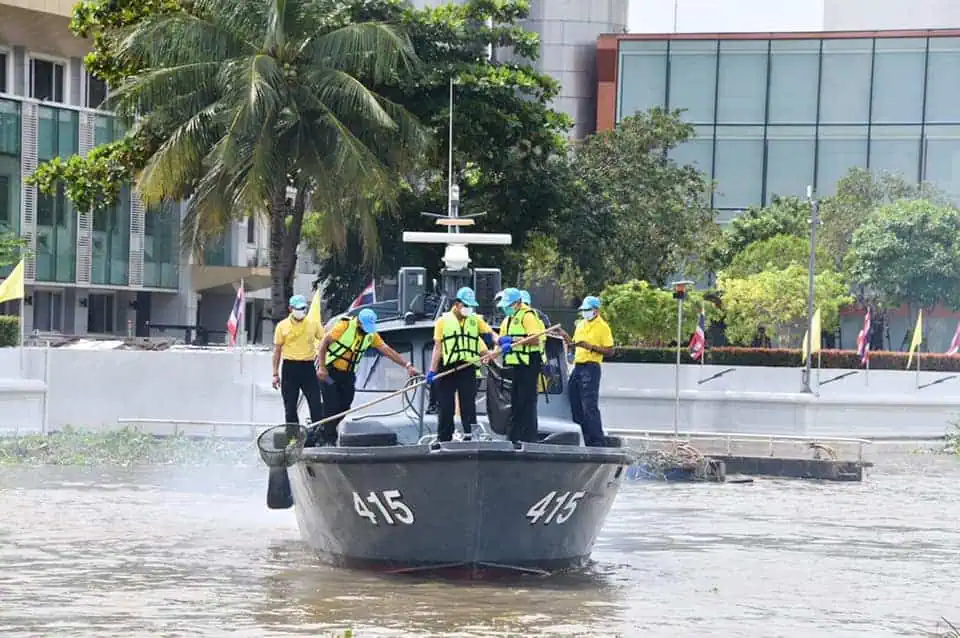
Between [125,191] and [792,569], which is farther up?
[125,191]

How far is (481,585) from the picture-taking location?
51.1ft

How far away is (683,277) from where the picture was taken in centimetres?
5925

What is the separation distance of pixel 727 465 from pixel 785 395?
10.4 metres

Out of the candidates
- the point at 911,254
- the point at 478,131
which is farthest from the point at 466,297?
the point at 911,254

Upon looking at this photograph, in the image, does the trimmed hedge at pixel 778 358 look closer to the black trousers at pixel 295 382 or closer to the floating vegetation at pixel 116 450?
the floating vegetation at pixel 116 450

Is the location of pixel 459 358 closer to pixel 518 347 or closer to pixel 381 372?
pixel 518 347

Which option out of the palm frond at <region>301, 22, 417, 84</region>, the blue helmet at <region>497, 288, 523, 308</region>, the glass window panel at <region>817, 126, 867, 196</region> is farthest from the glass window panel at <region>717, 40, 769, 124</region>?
the blue helmet at <region>497, 288, 523, 308</region>

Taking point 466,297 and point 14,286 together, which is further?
point 14,286

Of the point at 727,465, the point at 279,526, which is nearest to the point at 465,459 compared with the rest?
the point at 279,526

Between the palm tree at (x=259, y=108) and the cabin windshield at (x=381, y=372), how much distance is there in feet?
49.4

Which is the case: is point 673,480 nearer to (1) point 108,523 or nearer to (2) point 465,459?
(1) point 108,523

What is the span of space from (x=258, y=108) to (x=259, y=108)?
3cm

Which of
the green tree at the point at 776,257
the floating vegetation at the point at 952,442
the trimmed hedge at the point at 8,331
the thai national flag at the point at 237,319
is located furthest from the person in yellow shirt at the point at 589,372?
the green tree at the point at 776,257

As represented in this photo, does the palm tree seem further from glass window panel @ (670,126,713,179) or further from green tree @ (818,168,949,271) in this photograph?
glass window panel @ (670,126,713,179)
